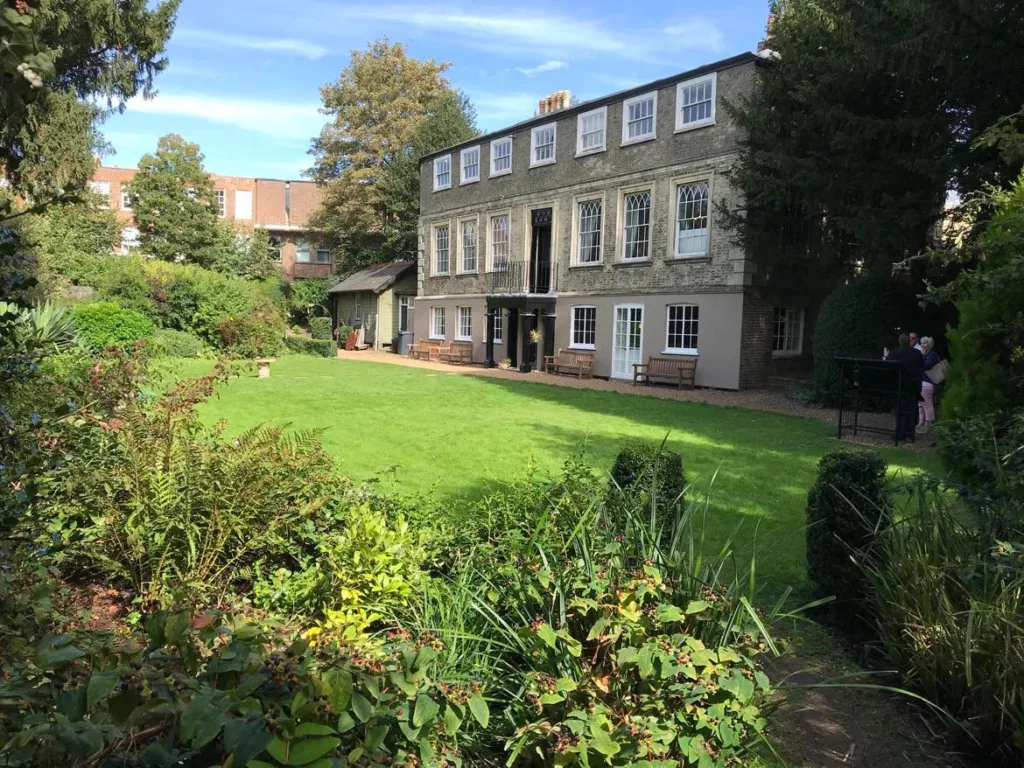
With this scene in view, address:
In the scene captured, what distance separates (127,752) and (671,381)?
2078 centimetres

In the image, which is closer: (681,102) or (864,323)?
(864,323)

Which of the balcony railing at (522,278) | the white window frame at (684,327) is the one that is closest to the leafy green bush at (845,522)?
the white window frame at (684,327)

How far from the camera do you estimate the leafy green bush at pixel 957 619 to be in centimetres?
303

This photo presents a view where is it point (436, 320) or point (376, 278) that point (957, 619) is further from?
point (376, 278)

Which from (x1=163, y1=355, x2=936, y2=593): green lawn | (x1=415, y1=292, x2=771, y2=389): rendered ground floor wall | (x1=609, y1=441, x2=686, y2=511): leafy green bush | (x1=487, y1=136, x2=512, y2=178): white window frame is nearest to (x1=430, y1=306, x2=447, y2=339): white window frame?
(x1=415, y1=292, x2=771, y2=389): rendered ground floor wall

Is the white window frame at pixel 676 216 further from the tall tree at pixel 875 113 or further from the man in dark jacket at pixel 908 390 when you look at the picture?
the man in dark jacket at pixel 908 390

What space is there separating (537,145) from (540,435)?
18.7 m

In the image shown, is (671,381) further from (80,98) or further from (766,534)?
(80,98)

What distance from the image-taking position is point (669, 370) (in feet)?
70.9

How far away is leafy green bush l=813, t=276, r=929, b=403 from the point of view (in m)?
16.7

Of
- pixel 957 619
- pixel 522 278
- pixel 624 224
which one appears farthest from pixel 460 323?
pixel 957 619

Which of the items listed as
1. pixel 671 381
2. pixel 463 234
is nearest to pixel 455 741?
pixel 671 381

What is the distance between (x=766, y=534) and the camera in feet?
20.9

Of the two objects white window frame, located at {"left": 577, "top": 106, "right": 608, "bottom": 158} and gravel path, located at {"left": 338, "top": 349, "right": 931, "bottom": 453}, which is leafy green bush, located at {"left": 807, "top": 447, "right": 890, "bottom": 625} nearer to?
gravel path, located at {"left": 338, "top": 349, "right": 931, "bottom": 453}
